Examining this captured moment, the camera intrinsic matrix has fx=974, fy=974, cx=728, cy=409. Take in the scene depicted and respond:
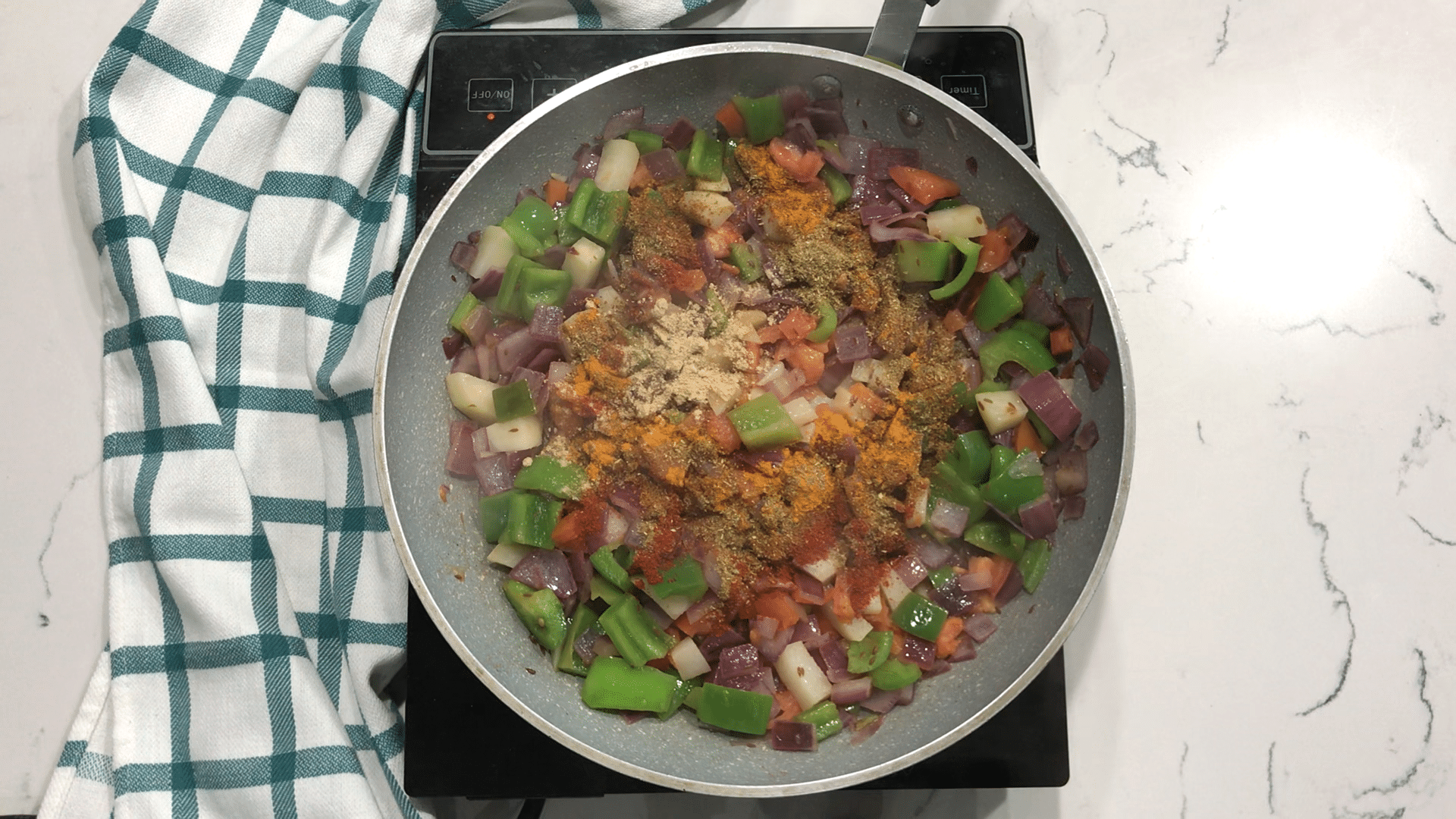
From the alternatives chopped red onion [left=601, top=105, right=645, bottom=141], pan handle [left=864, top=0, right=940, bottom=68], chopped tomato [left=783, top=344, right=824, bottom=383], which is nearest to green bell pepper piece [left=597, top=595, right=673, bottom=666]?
chopped tomato [left=783, top=344, right=824, bottom=383]

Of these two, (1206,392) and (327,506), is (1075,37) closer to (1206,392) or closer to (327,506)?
(1206,392)

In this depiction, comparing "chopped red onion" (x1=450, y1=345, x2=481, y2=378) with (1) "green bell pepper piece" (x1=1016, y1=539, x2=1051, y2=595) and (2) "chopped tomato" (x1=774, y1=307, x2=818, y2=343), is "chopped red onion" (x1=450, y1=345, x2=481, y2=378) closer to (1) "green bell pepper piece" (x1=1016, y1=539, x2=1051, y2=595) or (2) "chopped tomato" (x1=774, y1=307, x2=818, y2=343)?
(2) "chopped tomato" (x1=774, y1=307, x2=818, y2=343)

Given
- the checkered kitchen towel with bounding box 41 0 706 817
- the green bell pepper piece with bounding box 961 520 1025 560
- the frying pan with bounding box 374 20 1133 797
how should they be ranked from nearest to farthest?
the frying pan with bounding box 374 20 1133 797
the green bell pepper piece with bounding box 961 520 1025 560
the checkered kitchen towel with bounding box 41 0 706 817

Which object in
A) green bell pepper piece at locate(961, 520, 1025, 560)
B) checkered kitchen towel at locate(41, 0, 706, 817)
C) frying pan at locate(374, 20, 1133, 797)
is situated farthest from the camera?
checkered kitchen towel at locate(41, 0, 706, 817)

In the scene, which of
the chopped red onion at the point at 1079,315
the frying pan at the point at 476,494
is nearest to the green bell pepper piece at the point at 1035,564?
the frying pan at the point at 476,494

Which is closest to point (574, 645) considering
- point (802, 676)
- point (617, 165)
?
point (802, 676)

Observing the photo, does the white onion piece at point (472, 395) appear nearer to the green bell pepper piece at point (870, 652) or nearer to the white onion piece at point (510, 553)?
the white onion piece at point (510, 553)
